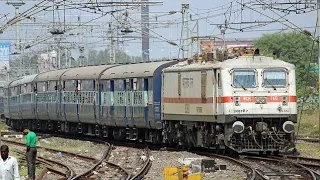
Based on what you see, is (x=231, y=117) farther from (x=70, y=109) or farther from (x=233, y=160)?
(x=70, y=109)

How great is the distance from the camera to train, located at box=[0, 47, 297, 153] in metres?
25.1

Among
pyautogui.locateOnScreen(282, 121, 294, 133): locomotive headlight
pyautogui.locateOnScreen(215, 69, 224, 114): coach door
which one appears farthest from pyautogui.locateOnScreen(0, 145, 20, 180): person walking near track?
pyautogui.locateOnScreen(282, 121, 294, 133): locomotive headlight

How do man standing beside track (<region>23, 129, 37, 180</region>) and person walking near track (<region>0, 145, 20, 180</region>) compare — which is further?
man standing beside track (<region>23, 129, 37, 180</region>)

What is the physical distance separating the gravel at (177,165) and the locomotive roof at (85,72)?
9777mm

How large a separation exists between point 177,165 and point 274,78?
14.0 ft

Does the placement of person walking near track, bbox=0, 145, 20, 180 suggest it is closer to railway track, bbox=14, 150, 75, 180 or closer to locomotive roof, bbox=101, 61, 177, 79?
railway track, bbox=14, 150, 75, 180

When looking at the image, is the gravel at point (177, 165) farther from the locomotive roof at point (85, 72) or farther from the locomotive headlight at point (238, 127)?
the locomotive roof at point (85, 72)

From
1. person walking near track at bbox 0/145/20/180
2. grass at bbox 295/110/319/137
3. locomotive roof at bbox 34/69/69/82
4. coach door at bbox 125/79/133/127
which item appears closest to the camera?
person walking near track at bbox 0/145/20/180

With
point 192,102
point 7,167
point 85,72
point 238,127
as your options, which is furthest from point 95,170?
point 85,72

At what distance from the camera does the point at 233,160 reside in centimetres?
2366

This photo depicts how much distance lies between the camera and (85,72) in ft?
129

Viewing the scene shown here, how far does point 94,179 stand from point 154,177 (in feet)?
5.00

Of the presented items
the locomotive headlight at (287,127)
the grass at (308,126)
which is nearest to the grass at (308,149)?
the locomotive headlight at (287,127)

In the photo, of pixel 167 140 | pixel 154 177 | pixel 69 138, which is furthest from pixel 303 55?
pixel 154 177
